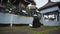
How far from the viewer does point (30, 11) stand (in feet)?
6.01

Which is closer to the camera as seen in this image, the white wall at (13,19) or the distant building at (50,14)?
the white wall at (13,19)

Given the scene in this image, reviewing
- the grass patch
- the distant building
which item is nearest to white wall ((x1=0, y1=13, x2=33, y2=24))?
the grass patch

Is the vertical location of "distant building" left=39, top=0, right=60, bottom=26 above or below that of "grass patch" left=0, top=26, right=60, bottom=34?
above

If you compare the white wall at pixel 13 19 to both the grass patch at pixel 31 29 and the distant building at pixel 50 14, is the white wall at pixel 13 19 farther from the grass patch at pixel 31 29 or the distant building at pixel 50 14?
the distant building at pixel 50 14

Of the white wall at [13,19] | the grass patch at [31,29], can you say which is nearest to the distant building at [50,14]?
the grass patch at [31,29]

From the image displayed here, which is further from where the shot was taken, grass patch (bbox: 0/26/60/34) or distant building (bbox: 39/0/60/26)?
distant building (bbox: 39/0/60/26)

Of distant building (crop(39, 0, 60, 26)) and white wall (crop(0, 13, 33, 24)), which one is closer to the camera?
white wall (crop(0, 13, 33, 24))

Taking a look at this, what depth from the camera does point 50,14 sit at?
Answer: 1921mm

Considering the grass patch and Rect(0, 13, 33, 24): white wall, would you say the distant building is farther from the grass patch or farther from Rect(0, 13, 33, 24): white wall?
Rect(0, 13, 33, 24): white wall

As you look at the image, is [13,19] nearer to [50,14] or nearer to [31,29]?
[31,29]

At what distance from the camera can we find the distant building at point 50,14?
192cm

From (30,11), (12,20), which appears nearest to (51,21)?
(30,11)

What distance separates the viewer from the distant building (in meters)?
1.92

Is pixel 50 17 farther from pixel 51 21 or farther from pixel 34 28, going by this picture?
pixel 34 28
